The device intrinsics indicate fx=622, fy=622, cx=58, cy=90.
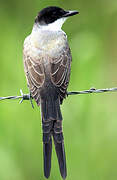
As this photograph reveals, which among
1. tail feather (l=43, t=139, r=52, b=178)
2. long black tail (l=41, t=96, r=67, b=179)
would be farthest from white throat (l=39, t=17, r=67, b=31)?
tail feather (l=43, t=139, r=52, b=178)

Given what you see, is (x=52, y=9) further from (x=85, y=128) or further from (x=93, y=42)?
(x=85, y=128)

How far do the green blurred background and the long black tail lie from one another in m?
0.69

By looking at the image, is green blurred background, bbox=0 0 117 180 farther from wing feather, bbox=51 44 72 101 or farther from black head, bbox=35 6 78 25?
wing feather, bbox=51 44 72 101

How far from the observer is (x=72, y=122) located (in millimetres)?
6516

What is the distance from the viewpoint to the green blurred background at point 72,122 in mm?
6473

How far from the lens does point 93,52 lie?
22.2ft

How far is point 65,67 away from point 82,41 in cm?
78

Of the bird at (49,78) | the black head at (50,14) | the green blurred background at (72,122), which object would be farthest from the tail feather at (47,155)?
the black head at (50,14)

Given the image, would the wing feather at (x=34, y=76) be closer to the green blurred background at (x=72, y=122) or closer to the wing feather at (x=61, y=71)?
the wing feather at (x=61, y=71)

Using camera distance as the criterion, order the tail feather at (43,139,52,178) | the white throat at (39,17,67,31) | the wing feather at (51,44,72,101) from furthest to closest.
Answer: the white throat at (39,17,67,31) → the wing feather at (51,44,72,101) → the tail feather at (43,139,52,178)

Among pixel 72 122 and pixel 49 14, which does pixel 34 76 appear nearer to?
pixel 72 122

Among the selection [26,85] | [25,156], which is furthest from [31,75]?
[25,156]

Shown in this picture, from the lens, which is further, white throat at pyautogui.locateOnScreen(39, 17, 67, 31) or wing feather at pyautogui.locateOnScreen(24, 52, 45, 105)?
white throat at pyautogui.locateOnScreen(39, 17, 67, 31)

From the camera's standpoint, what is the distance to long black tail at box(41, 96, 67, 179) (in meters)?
5.64
